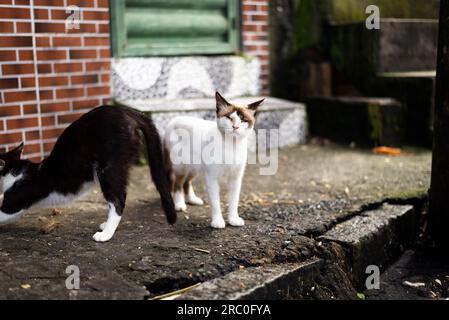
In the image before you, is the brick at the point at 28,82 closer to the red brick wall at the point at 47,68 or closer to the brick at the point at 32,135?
the red brick wall at the point at 47,68

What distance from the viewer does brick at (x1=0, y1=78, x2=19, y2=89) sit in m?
3.61

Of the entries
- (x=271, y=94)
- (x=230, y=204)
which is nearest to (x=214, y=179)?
(x=230, y=204)

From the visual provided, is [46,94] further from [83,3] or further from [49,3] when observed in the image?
[83,3]

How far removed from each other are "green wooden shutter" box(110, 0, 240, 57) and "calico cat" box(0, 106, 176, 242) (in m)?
1.83

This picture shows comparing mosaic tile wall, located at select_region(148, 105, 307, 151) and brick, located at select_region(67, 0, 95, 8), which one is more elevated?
brick, located at select_region(67, 0, 95, 8)

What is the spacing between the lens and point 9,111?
12.0ft

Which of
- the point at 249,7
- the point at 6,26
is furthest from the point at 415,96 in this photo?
the point at 6,26

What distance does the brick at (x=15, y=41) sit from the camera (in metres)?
3.58

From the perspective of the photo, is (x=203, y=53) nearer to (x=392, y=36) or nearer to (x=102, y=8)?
(x=102, y=8)

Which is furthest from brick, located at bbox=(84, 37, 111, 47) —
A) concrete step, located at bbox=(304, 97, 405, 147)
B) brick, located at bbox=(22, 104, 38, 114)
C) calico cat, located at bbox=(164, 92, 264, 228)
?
concrete step, located at bbox=(304, 97, 405, 147)

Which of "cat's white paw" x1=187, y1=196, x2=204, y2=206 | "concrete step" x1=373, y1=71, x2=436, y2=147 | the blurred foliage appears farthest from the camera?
the blurred foliage

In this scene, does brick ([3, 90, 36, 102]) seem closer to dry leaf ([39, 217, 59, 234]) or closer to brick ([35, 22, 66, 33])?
brick ([35, 22, 66, 33])

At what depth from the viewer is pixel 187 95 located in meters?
4.88

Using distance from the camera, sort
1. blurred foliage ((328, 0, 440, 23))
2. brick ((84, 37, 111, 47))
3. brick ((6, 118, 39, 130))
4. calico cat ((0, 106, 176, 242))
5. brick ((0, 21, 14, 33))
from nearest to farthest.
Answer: calico cat ((0, 106, 176, 242)) < brick ((0, 21, 14, 33)) < brick ((6, 118, 39, 130)) < brick ((84, 37, 111, 47)) < blurred foliage ((328, 0, 440, 23))
